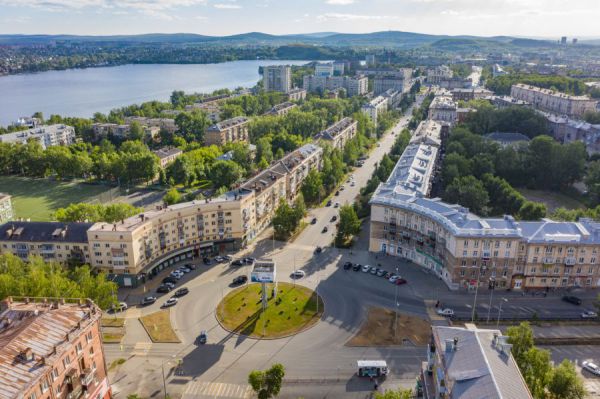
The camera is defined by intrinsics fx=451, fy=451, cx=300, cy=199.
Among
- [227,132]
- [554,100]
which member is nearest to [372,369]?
[227,132]

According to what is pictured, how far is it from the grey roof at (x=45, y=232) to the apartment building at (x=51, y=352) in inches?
828

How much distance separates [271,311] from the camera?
161 ft

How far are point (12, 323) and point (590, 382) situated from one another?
45895 millimetres

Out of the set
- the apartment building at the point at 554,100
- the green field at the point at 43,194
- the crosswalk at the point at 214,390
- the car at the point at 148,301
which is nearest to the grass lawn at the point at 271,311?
the crosswalk at the point at 214,390

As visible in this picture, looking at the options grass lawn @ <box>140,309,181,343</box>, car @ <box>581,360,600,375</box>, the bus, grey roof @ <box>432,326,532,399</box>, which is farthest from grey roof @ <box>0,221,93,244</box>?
car @ <box>581,360,600,375</box>

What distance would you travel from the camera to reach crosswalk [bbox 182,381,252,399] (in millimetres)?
37188

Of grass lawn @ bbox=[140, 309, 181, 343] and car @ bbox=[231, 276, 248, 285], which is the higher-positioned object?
car @ bbox=[231, 276, 248, 285]

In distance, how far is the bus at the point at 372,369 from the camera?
3897cm

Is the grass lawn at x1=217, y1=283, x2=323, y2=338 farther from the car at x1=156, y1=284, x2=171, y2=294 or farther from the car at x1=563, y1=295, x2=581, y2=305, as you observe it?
the car at x1=563, y1=295, x2=581, y2=305

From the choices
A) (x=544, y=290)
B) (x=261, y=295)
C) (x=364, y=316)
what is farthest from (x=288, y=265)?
(x=544, y=290)

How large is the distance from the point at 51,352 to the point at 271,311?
23.9 meters

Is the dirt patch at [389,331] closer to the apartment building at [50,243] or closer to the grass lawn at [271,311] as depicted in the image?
the grass lawn at [271,311]

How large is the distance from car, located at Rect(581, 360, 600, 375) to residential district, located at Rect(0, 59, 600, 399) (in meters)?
0.18

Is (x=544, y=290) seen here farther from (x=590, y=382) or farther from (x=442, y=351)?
(x=442, y=351)
